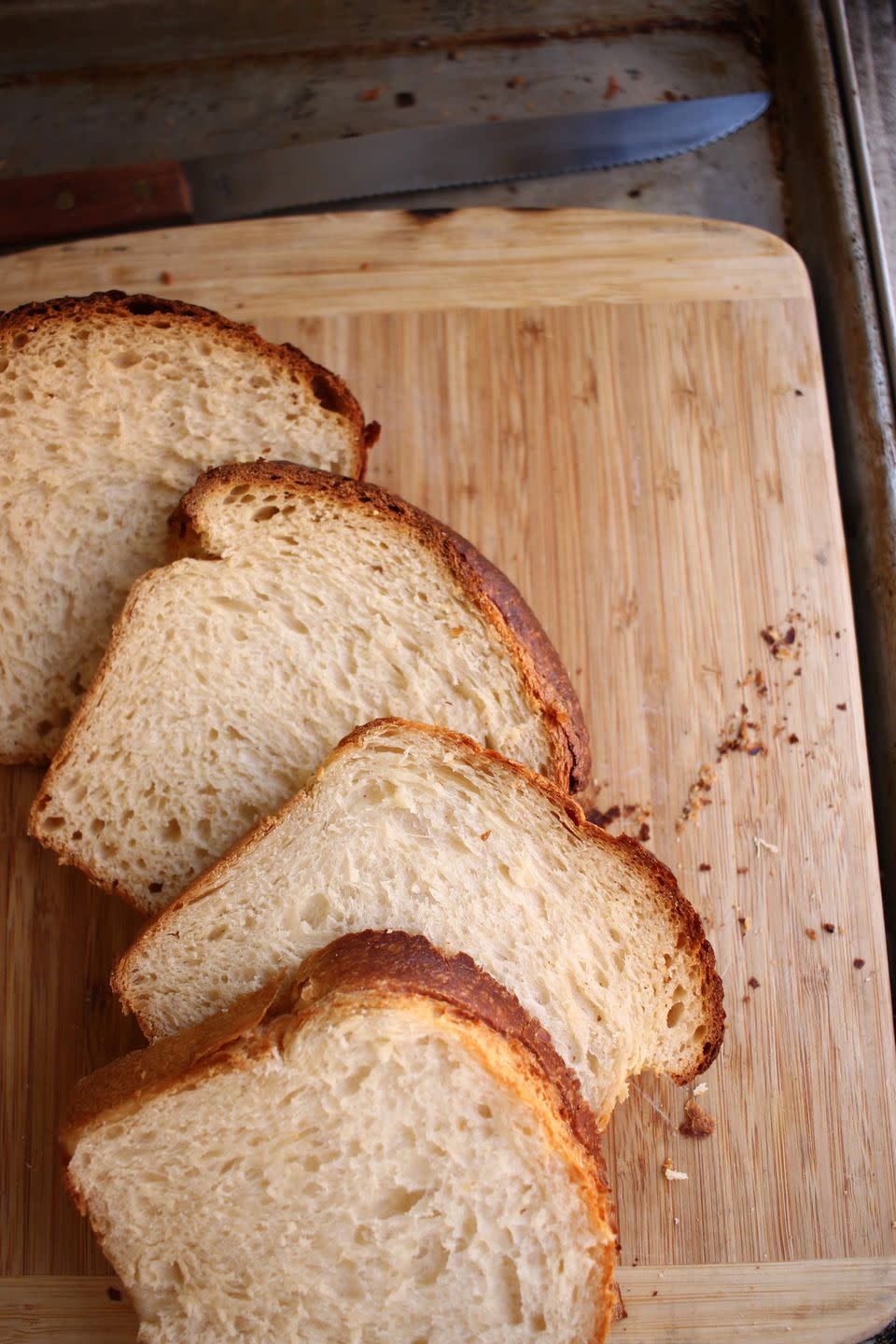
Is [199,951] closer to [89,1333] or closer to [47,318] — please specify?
[89,1333]

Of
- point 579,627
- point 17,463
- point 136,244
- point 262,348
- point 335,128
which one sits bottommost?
point 579,627

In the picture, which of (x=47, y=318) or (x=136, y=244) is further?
(x=136, y=244)

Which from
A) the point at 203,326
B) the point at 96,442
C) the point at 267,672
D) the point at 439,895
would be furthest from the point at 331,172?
the point at 439,895

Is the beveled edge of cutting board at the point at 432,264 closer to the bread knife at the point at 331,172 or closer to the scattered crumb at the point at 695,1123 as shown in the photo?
the bread knife at the point at 331,172

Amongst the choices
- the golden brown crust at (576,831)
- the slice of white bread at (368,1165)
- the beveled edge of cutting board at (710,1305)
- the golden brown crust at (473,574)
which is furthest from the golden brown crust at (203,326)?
the beveled edge of cutting board at (710,1305)

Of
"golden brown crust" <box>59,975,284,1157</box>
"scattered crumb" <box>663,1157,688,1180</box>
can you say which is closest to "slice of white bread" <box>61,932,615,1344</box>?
"golden brown crust" <box>59,975,284,1157</box>

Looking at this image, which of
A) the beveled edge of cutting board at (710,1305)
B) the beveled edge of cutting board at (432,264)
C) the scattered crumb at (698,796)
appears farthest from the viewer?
the beveled edge of cutting board at (432,264)

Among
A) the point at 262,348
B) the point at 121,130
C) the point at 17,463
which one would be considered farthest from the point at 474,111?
the point at 17,463
